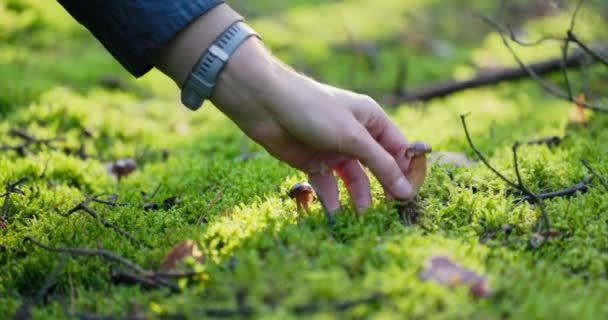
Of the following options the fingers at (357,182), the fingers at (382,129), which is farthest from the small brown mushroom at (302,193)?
the fingers at (382,129)

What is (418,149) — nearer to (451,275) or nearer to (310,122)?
(310,122)

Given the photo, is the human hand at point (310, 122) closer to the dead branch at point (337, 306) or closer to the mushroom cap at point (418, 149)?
the mushroom cap at point (418, 149)

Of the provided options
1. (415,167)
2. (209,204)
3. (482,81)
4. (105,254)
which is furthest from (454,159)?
(482,81)

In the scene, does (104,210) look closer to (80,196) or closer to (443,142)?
(80,196)

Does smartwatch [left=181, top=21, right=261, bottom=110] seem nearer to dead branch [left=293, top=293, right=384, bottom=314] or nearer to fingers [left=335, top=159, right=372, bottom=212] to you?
fingers [left=335, top=159, right=372, bottom=212]

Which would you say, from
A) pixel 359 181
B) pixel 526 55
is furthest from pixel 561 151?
pixel 526 55

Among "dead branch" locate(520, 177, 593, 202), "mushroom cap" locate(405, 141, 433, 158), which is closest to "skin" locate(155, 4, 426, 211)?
"mushroom cap" locate(405, 141, 433, 158)
